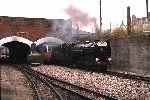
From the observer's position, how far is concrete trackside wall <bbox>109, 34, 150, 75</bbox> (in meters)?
20.8

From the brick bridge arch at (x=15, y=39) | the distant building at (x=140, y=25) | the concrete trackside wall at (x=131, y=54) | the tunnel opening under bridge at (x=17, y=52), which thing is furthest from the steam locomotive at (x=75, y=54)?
the tunnel opening under bridge at (x=17, y=52)

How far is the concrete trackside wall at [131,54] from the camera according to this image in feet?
68.2

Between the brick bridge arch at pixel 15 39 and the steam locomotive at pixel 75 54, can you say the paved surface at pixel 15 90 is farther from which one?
the brick bridge arch at pixel 15 39

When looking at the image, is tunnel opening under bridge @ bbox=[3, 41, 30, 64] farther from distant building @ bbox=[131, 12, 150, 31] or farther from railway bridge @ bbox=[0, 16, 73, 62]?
distant building @ bbox=[131, 12, 150, 31]

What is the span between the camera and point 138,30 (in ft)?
85.0

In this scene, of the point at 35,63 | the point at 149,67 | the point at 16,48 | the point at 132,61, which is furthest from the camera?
the point at 16,48

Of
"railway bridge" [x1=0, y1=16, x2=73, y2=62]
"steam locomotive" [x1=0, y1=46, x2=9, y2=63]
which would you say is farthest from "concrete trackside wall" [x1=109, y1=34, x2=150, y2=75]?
"steam locomotive" [x1=0, y1=46, x2=9, y2=63]

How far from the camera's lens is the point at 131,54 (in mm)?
22734

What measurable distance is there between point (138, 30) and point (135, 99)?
1390 cm

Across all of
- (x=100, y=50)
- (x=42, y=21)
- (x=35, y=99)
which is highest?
(x=42, y=21)

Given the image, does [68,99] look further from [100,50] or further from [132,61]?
[100,50]

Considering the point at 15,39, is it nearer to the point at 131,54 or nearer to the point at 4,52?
the point at 4,52

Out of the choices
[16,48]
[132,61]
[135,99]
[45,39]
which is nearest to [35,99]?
[135,99]

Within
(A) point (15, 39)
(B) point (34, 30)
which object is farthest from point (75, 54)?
(B) point (34, 30)
